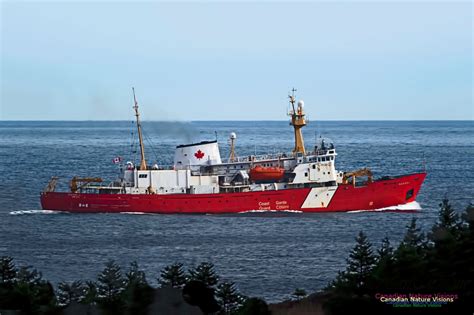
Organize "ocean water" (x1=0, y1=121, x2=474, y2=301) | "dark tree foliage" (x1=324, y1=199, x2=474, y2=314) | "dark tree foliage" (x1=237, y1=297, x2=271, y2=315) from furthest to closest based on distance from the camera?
"ocean water" (x1=0, y1=121, x2=474, y2=301) < "dark tree foliage" (x1=324, y1=199, x2=474, y2=314) < "dark tree foliage" (x1=237, y1=297, x2=271, y2=315)

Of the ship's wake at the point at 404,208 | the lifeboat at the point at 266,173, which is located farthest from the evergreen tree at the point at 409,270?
the ship's wake at the point at 404,208

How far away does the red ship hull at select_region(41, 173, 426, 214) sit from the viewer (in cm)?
5994

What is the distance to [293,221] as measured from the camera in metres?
57.0

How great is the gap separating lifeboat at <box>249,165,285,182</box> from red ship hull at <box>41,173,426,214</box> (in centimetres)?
112

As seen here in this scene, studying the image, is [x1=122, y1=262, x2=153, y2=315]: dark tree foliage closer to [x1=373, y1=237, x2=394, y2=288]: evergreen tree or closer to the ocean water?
[x1=373, y1=237, x2=394, y2=288]: evergreen tree

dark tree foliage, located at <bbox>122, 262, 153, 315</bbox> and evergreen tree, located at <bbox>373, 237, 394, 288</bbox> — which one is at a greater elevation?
evergreen tree, located at <bbox>373, 237, 394, 288</bbox>

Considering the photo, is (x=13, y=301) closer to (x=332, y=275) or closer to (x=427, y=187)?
(x=332, y=275)

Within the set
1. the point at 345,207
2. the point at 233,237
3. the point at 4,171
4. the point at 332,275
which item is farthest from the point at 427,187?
the point at 4,171

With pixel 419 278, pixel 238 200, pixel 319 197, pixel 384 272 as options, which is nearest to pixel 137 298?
pixel 384 272

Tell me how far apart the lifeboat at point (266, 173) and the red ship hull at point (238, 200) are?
1.12 meters

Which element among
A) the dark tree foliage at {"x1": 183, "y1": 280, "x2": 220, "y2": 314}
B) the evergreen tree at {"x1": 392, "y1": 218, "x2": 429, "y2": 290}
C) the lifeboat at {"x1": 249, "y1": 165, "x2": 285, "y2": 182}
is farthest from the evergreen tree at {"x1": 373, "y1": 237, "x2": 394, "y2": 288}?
the lifeboat at {"x1": 249, "y1": 165, "x2": 285, "y2": 182}

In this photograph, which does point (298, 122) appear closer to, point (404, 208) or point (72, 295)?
point (404, 208)

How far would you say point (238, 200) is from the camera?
59875mm

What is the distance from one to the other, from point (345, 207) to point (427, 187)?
56.5ft
